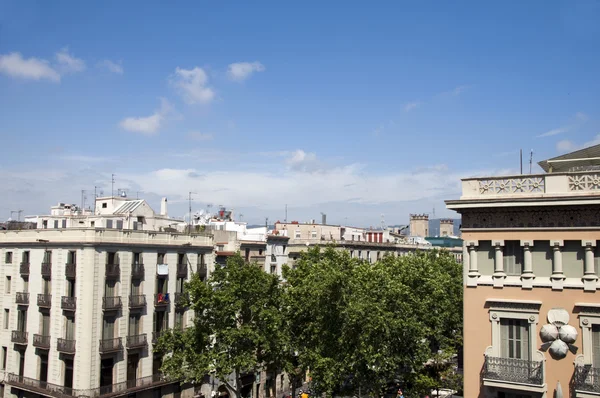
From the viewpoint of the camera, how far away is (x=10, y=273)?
167 feet

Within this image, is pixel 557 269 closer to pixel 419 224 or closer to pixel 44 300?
pixel 44 300

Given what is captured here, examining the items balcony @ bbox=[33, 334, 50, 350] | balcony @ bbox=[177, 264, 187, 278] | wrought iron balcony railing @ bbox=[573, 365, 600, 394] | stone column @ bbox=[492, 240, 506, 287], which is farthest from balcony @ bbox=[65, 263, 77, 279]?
wrought iron balcony railing @ bbox=[573, 365, 600, 394]

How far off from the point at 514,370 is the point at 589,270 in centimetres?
549

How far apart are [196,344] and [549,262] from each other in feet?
78.0

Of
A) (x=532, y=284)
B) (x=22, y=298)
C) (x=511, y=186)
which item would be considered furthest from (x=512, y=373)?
(x=22, y=298)

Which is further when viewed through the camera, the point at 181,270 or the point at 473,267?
the point at 181,270

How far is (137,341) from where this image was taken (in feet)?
153

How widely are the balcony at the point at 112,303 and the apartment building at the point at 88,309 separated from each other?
0.25 ft

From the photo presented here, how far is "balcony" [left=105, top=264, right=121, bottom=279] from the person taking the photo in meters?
45.3

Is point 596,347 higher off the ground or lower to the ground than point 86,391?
higher

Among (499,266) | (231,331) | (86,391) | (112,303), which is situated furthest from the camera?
(112,303)

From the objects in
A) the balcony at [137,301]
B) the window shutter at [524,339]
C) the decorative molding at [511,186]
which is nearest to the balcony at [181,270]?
the balcony at [137,301]

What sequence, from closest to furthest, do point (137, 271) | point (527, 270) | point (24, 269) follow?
point (527, 270) → point (137, 271) → point (24, 269)

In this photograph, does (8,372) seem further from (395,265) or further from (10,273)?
(395,265)
